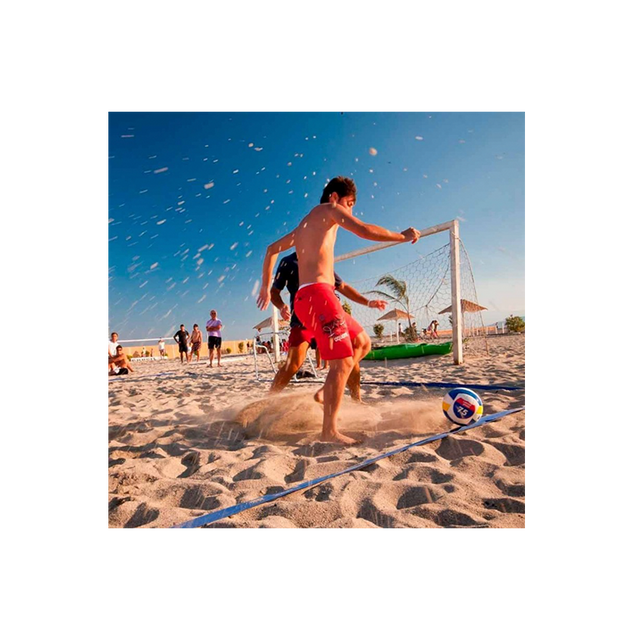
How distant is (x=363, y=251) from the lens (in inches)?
379

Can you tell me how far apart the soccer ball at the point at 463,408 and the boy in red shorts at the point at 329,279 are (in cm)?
73

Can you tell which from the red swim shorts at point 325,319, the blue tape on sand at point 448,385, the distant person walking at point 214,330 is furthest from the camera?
the distant person walking at point 214,330

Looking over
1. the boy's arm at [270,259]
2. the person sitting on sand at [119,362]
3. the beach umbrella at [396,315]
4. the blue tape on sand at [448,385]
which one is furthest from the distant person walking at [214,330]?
the beach umbrella at [396,315]

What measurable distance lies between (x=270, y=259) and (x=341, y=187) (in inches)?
28.6

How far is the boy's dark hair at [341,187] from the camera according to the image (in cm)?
262

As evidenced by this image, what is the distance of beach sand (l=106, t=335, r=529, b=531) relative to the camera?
140cm

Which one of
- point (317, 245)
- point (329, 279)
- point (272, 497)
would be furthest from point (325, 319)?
point (272, 497)

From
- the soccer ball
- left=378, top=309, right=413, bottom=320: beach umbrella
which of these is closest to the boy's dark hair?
the soccer ball

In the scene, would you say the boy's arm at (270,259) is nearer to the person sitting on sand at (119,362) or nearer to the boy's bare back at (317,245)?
the boy's bare back at (317,245)

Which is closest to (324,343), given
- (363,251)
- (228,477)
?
(228,477)

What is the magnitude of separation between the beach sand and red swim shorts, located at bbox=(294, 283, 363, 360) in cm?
61

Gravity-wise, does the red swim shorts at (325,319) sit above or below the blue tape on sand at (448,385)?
above
